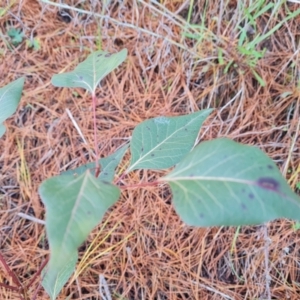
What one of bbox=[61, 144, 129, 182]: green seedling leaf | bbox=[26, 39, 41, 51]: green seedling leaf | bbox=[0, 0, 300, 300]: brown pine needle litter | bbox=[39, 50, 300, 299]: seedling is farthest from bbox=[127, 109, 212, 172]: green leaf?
bbox=[26, 39, 41, 51]: green seedling leaf

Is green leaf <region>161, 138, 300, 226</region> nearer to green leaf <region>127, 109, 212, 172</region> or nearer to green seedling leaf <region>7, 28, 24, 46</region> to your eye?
green leaf <region>127, 109, 212, 172</region>

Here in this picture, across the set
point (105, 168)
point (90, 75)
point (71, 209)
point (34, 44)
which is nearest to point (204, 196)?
point (71, 209)

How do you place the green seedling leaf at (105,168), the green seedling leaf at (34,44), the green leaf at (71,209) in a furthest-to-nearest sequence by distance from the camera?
the green seedling leaf at (34,44), the green seedling leaf at (105,168), the green leaf at (71,209)

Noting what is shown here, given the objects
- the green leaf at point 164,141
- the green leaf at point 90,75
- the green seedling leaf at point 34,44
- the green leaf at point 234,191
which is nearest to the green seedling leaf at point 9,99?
the green leaf at point 90,75

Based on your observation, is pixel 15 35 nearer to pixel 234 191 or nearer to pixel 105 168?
pixel 105 168

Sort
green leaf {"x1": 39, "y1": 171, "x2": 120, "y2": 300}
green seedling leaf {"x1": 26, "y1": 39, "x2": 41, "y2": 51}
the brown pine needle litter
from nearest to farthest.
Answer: green leaf {"x1": 39, "y1": 171, "x2": 120, "y2": 300}
the brown pine needle litter
green seedling leaf {"x1": 26, "y1": 39, "x2": 41, "y2": 51}

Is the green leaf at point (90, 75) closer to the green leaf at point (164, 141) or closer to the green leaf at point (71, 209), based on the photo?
the green leaf at point (164, 141)
